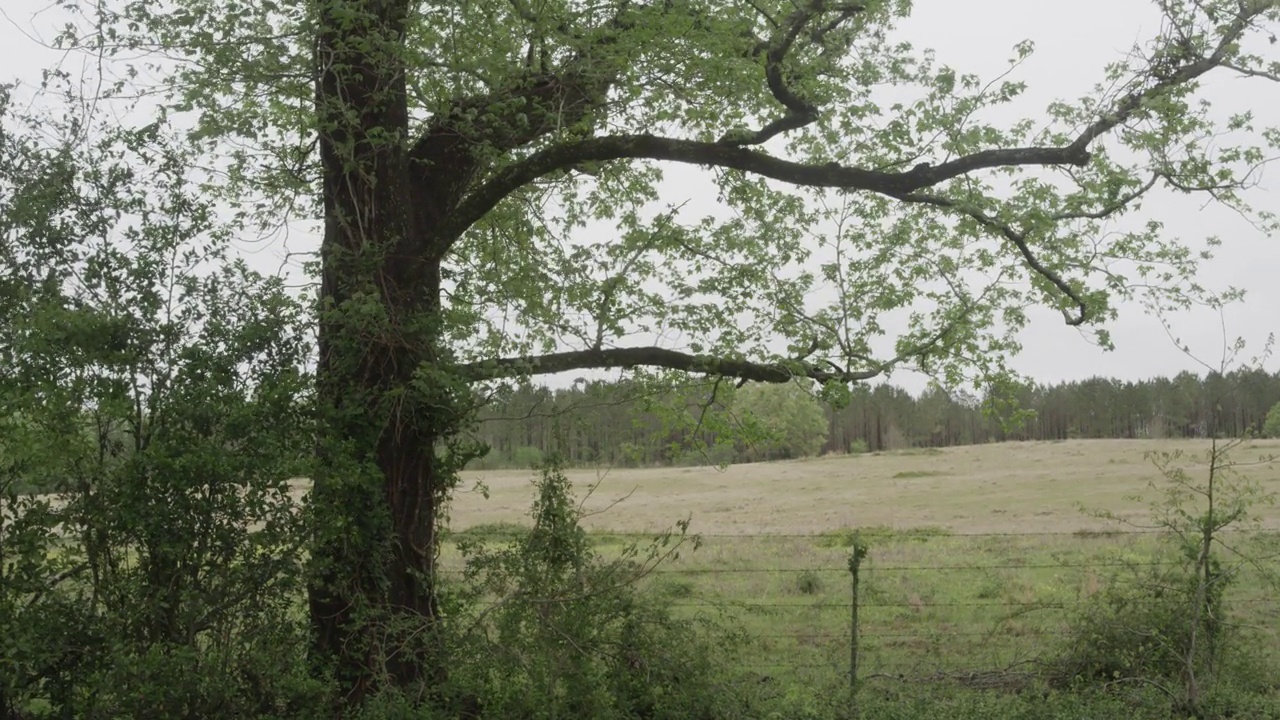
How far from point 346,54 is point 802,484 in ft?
131

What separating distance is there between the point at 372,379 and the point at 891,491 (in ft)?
121

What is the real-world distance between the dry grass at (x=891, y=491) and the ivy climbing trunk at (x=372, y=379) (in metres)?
10.8

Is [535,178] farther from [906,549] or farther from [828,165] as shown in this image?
[906,549]

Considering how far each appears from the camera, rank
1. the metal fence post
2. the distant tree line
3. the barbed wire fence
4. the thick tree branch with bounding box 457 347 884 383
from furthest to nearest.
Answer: the barbed wire fence, the thick tree branch with bounding box 457 347 884 383, the metal fence post, the distant tree line

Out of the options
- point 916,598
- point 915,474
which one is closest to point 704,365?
point 916,598

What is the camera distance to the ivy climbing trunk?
8.82m

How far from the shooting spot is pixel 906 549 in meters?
23.6

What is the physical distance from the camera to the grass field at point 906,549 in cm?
1300

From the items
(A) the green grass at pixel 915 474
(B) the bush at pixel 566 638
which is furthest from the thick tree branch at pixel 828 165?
(A) the green grass at pixel 915 474

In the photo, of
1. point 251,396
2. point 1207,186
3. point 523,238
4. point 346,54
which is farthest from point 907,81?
point 251,396

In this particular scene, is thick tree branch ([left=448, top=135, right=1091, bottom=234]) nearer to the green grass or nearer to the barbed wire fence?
the barbed wire fence

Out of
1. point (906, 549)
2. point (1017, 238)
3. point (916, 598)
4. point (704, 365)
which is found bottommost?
point (916, 598)

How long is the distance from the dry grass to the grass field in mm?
164

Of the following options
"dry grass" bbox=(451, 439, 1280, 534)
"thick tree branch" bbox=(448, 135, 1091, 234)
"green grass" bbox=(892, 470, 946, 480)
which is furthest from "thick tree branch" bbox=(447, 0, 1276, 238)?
"green grass" bbox=(892, 470, 946, 480)
